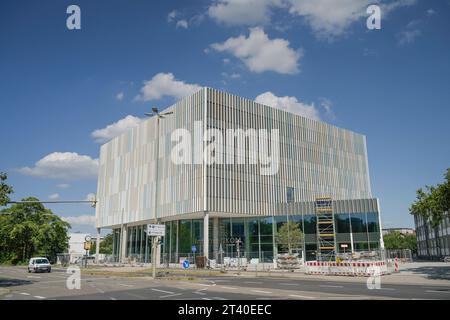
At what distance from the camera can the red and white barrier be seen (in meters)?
32.1

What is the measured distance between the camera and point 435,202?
31531 mm

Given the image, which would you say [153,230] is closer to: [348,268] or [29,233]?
[348,268]

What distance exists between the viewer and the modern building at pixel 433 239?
81.1 m

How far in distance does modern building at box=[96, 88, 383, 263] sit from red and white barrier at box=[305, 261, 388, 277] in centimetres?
1734

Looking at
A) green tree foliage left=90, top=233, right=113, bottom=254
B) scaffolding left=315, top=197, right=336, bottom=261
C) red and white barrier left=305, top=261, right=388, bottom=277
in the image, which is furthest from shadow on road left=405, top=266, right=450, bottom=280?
green tree foliage left=90, top=233, right=113, bottom=254

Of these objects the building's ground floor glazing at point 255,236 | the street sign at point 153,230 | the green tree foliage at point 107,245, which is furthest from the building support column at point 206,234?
the green tree foliage at point 107,245

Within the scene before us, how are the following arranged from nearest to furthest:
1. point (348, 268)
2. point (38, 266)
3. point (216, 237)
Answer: point (348, 268) → point (38, 266) → point (216, 237)

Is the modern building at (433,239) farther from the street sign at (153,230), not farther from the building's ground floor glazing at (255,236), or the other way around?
the street sign at (153,230)

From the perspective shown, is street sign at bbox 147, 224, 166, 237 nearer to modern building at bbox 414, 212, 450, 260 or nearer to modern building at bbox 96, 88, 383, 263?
modern building at bbox 96, 88, 383, 263

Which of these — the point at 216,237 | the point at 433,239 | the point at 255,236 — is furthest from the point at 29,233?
the point at 433,239

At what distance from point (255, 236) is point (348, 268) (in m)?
25.8

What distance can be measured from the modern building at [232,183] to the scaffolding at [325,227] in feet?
1.08
